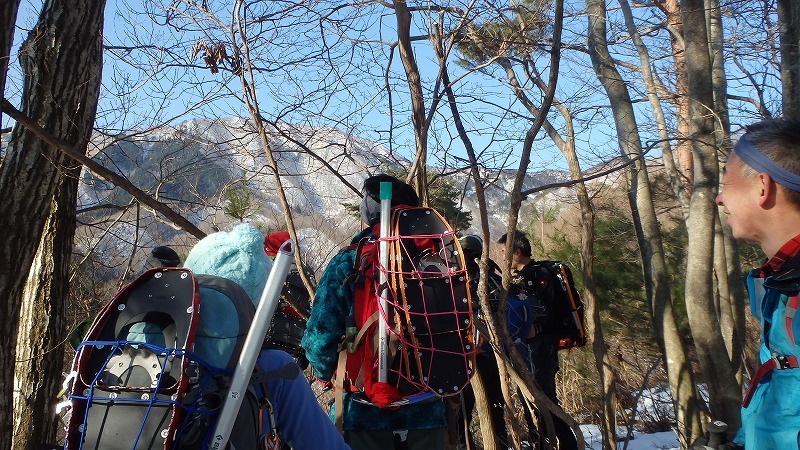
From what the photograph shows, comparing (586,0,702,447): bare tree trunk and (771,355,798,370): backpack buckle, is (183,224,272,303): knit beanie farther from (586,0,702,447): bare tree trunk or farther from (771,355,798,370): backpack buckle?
(586,0,702,447): bare tree trunk

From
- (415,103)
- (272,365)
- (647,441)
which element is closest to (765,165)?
(272,365)

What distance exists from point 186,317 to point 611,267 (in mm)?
8899

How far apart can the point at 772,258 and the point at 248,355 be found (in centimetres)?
125

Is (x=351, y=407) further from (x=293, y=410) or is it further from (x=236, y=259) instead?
(x=236, y=259)

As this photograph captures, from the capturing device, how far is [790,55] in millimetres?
3826

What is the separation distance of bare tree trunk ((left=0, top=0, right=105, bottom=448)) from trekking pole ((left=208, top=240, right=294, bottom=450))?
2.84 metres

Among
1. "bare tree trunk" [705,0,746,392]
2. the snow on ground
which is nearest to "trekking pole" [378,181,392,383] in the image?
"bare tree trunk" [705,0,746,392]

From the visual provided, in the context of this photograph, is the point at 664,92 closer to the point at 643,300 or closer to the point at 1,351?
the point at 643,300

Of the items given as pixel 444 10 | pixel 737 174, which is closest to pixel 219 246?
pixel 737 174

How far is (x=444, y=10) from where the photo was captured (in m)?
3.59

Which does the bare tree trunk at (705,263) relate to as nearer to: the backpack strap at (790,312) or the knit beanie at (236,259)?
the backpack strap at (790,312)

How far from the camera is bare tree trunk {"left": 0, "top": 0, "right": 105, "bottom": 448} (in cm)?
373

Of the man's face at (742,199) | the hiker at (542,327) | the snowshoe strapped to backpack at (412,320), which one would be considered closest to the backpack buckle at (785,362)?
the man's face at (742,199)

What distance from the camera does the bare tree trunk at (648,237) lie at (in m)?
5.11
